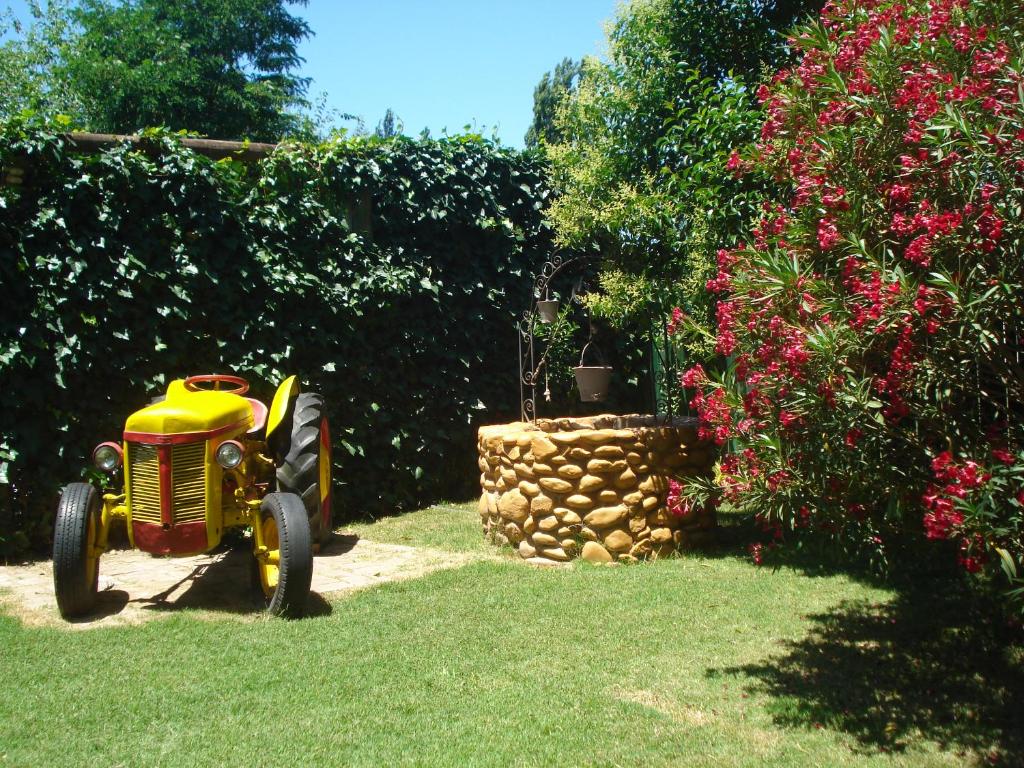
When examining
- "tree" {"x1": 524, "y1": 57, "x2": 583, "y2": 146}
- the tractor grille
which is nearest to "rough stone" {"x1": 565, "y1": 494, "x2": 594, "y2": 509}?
the tractor grille

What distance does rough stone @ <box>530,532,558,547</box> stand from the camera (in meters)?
6.11

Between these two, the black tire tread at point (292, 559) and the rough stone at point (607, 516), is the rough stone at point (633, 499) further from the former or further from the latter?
the black tire tread at point (292, 559)

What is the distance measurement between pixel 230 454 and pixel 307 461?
3.18 feet

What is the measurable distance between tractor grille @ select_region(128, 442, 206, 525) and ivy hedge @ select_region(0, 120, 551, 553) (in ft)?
5.52

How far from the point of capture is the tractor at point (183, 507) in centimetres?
465

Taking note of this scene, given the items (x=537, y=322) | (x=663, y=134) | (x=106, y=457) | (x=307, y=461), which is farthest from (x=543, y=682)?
(x=537, y=322)

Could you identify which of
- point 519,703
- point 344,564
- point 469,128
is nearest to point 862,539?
point 519,703

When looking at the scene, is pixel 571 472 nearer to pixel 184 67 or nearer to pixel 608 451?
pixel 608 451

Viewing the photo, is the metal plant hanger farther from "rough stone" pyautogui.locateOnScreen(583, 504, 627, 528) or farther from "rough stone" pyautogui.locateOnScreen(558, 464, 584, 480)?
"rough stone" pyautogui.locateOnScreen(583, 504, 627, 528)

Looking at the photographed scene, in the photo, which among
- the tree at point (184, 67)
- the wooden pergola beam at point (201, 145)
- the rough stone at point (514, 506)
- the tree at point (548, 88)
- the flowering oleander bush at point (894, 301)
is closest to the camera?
the flowering oleander bush at point (894, 301)

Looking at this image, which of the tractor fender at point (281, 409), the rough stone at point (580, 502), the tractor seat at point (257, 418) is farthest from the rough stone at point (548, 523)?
the tractor seat at point (257, 418)

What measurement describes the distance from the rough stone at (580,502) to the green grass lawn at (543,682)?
78 cm

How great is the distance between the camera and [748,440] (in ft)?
11.5

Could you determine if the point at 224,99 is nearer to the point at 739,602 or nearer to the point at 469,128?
the point at 469,128
